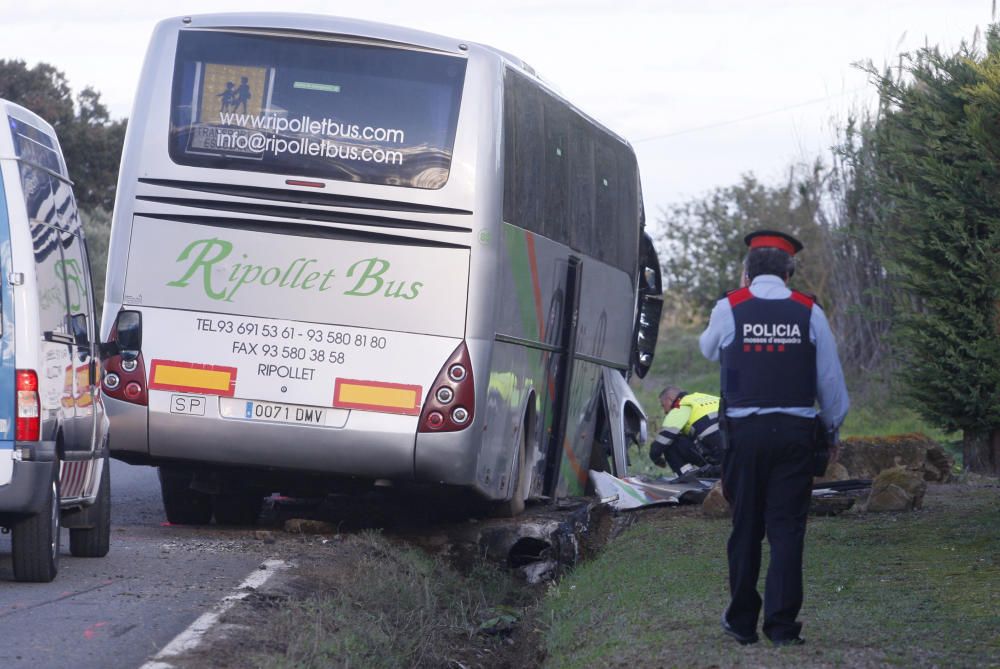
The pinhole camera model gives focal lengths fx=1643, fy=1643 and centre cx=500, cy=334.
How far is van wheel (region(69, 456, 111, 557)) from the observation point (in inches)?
398

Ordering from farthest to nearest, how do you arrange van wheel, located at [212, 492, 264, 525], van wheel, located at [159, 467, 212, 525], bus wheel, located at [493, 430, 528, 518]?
bus wheel, located at [493, 430, 528, 518], van wheel, located at [212, 492, 264, 525], van wheel, located at [159, 467, 212, 525]

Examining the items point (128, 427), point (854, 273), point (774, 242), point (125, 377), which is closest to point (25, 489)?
point (128, 427)

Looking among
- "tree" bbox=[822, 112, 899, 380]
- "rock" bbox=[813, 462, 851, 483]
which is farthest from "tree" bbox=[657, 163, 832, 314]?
"rock" bbox=[813, 462, 851, 483]

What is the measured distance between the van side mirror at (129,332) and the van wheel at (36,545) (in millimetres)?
1567

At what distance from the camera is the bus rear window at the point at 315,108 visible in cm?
1135

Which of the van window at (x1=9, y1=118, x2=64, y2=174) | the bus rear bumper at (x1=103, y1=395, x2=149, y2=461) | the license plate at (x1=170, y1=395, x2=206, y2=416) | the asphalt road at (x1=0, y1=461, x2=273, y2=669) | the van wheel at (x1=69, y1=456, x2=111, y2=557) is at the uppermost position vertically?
the van window at (x1=9, y1=118, x2=64, y2=174)

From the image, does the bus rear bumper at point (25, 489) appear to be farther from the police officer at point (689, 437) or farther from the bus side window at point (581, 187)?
the police officer at point (689, 437)

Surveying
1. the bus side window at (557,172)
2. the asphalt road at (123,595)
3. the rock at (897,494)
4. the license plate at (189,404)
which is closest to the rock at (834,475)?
the rock at (897,494)

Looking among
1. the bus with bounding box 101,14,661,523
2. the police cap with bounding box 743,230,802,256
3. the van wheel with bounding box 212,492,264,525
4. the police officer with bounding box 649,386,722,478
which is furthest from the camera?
the police officer with bounding box 649,386,722,478

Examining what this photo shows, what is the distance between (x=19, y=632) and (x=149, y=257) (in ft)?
14.8

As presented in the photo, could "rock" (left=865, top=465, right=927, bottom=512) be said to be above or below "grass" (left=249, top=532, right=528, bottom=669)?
above

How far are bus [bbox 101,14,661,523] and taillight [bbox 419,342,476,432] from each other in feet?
0.04

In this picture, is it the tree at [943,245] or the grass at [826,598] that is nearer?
the grass at [826,598]

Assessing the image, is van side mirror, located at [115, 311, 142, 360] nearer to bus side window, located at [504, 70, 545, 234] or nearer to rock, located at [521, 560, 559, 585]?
bus side window, located at [504, 70, 545, 234]
